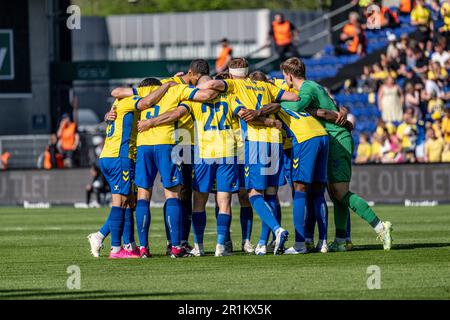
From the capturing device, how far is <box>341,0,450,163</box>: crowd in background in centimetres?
3112

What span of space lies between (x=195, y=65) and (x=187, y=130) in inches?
31.9

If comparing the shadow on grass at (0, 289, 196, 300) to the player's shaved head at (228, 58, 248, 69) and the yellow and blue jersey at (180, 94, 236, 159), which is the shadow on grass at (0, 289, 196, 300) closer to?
the yellow and blue jersey at (180, 94, 236, 159)

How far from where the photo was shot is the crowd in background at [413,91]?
102 feet

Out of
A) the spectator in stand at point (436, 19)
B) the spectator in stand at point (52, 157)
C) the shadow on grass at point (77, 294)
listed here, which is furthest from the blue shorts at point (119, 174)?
the spectator in stand at point (436, 19)

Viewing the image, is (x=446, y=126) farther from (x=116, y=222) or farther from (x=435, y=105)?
(x=116, y=222)

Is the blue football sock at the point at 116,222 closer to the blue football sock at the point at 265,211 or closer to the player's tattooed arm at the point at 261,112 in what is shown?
the blue football sock at the point at 265,211

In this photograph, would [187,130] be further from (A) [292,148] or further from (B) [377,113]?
(B) [377,113]

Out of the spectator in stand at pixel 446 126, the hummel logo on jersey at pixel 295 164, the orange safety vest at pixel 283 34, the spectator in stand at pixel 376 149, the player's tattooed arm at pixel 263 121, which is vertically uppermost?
the orange safety vest at pixel 283 34

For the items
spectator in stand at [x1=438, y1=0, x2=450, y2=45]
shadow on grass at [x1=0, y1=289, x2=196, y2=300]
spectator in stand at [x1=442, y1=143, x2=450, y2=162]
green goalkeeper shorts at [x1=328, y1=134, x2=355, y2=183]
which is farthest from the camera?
spectator in stand at [x1=438, y1=0, x2=450, y2=45]

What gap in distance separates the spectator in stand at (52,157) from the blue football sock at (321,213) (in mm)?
20361

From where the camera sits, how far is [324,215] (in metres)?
15.3

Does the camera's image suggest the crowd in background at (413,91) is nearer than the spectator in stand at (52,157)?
Yes

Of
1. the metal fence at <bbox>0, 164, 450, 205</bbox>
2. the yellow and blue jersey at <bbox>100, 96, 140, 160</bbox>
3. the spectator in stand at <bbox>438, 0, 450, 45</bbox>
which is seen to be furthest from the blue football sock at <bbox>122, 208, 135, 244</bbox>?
the spectator in stand at <bbox>438, 0, 450, 45</bbox>

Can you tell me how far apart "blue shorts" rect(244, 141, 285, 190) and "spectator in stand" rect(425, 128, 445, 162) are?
618 inches
